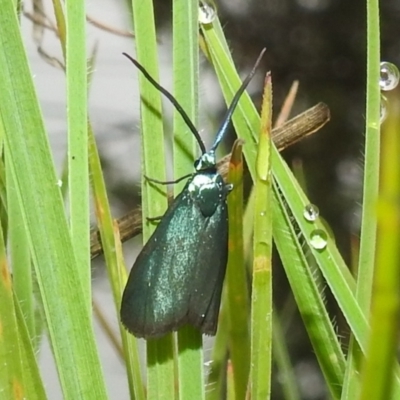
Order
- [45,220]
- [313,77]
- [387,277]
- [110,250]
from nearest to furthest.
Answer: [387,277] → [45,220] → [110,250] → [313,77]

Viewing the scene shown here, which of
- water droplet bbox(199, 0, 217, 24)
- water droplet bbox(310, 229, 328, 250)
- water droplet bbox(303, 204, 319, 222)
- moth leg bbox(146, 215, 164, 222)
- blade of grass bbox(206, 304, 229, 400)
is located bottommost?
blade of grass bbox(206, 304, 229, 400)

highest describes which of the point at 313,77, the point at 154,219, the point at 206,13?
the point at 313,77

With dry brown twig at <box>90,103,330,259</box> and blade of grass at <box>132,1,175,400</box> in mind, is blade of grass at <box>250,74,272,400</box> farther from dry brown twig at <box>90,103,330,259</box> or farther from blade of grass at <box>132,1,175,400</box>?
dry brown twig at <box>90,103,330,259</box>

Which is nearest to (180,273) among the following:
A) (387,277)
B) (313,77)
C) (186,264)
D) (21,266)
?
(186,264)

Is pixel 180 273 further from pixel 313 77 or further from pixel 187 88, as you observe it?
pixel 313 77

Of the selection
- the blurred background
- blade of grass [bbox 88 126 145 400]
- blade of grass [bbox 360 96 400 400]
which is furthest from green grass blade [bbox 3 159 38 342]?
the blurred background

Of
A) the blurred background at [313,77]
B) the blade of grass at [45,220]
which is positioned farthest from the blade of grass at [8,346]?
the blurred background at [313,77]
